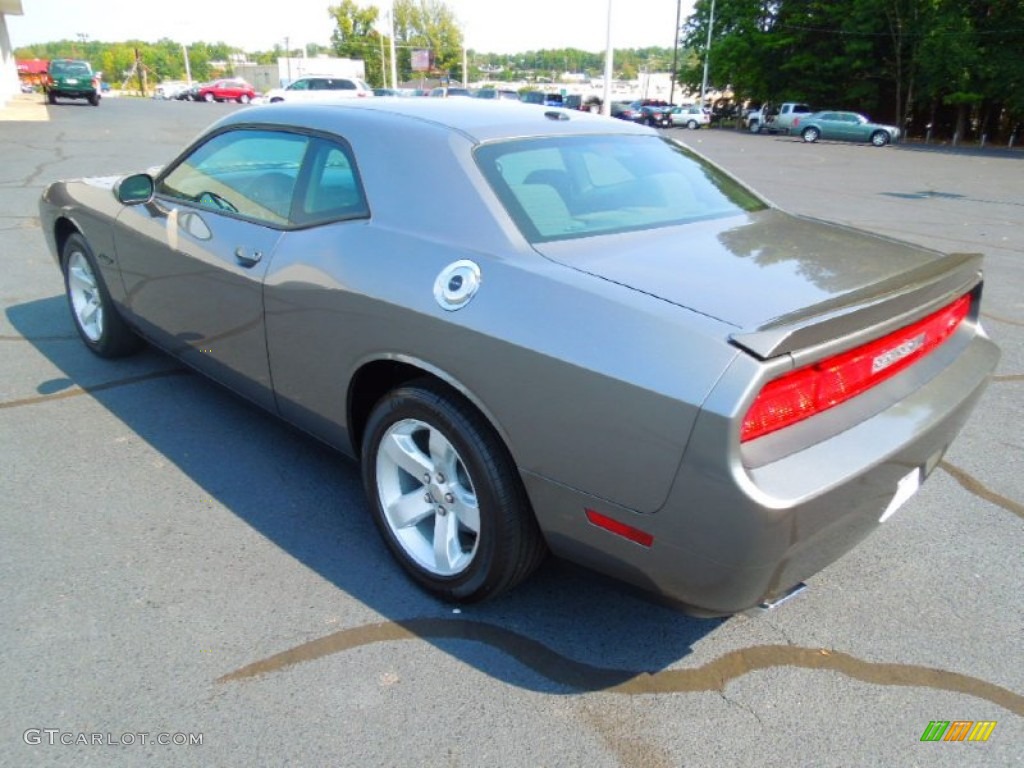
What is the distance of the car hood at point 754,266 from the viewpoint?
188 centimetres

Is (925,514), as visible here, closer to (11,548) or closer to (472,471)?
(472,471)

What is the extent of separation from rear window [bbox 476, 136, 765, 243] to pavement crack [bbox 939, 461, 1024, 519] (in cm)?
156

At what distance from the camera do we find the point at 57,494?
3062 millimetres

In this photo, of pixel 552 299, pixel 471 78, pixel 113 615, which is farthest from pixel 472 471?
pixel 471 78

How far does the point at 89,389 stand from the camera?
13.4 ft

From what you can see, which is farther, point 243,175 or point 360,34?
point 360,34

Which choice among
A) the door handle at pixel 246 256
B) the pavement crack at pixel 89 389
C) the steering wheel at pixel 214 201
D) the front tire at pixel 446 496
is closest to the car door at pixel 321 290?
the door handle at pixel 246 256

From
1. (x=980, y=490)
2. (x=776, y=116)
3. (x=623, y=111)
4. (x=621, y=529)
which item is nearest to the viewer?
(x=621, y=529)

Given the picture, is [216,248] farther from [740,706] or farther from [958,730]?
[958,730]

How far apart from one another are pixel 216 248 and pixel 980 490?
11.5ft

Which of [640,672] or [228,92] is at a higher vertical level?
[228,92]

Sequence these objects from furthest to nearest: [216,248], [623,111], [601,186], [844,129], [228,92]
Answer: [228,92], [623,111], [844,129], [216,248], [601,186]

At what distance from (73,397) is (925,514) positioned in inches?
169

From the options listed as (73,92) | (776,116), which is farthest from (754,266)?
(776,116)
